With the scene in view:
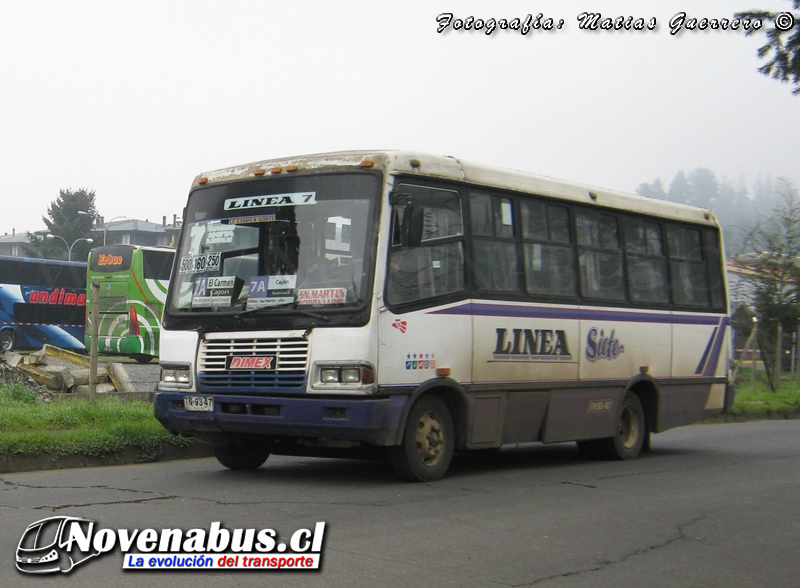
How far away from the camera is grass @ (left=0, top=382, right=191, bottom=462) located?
10.8 metres

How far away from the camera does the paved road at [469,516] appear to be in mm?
6352

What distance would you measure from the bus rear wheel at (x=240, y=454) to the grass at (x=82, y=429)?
116cm

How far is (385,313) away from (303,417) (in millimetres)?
1139

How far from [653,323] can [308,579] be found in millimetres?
8171

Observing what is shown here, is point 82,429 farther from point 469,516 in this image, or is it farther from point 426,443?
point 469,516

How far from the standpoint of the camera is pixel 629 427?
1318 centimetres

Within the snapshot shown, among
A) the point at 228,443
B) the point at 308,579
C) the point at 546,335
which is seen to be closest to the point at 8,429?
the point at 228,443

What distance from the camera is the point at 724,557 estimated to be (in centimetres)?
718

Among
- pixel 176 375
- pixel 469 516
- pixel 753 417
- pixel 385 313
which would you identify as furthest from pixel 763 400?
pixel 469 516

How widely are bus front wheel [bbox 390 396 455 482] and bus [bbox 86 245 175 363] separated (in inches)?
877

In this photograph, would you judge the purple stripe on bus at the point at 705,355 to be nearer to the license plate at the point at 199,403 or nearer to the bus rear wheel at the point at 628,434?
the bus rear wheel at the point at 628,434

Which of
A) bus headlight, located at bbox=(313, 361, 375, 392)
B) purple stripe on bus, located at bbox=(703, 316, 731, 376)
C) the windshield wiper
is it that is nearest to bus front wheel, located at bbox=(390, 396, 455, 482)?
bus headlight, located at bbox=(313, 361, 375, 392)

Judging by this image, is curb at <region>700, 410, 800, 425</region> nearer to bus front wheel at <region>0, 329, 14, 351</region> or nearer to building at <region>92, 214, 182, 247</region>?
bus front wheel at <region>0, 329, 14, 351</region>

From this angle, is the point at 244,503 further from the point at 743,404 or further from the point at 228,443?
the point at 743,404
